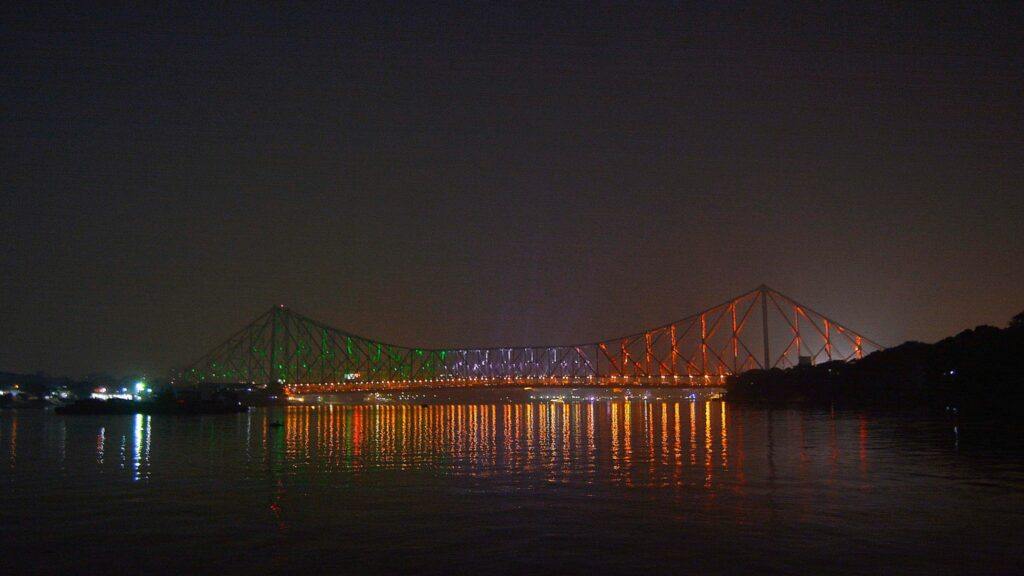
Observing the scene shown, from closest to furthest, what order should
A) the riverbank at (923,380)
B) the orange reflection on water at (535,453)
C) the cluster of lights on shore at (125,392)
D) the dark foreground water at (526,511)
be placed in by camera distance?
the dark foreground water at (526,511) → the orange reflection on water at (535,453) → the riverbank at (923,380) → the cluster of lights on shore at (125,392)

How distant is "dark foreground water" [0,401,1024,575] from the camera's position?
14117 millimetres

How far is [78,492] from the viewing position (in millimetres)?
23438

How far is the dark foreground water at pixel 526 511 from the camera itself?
46.3 ft

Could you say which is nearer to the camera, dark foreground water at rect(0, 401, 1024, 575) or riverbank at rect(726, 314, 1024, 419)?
dark foreground water at rect(0, 401, 1024, 575)

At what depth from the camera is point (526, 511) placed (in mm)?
18938

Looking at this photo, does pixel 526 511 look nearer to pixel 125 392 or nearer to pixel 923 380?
pixel 923 380

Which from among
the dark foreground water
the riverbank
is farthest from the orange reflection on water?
the riverbank

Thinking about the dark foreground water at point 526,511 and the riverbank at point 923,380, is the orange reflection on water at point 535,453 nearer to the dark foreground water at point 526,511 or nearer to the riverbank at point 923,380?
the dark foreground water at point 526,511

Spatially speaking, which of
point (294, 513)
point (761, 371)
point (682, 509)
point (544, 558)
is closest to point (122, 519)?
point (294, 513)

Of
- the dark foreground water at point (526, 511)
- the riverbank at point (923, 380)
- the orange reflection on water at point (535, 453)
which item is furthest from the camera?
the riverbank at point (923, 380)

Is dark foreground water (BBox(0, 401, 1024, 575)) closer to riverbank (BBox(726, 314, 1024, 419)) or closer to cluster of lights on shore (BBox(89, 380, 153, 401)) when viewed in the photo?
riverbank (BBox(726, 314, 1024, 419))

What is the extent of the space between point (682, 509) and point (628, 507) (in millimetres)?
1101

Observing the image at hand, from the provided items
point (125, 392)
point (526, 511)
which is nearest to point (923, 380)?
point (526, 511)

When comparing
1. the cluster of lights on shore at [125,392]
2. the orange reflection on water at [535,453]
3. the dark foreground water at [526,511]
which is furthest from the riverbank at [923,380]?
the cluster of lights on shore at [125,392]
